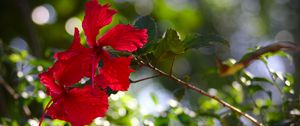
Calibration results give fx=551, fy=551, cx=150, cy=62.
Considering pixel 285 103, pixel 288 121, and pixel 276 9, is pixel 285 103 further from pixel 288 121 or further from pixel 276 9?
pixel 276 9

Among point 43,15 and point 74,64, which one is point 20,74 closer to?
point 74,64

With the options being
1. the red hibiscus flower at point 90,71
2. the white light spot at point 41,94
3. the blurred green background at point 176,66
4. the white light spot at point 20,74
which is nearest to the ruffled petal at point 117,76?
the red hibiscus flower at point 90,71

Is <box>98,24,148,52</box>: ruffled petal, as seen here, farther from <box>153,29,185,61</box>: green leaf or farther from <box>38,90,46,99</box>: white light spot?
<box>38,90,46,99</box>: white light spot

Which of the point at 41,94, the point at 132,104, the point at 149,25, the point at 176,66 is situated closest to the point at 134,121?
the point at 132,104

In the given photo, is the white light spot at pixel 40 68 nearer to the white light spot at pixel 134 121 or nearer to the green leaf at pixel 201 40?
the white light spot at pixel 134 121

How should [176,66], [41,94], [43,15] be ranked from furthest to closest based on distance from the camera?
[176,66] → [43,15] → [41,94]

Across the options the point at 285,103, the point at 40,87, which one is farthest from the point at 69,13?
the point at 285,103
